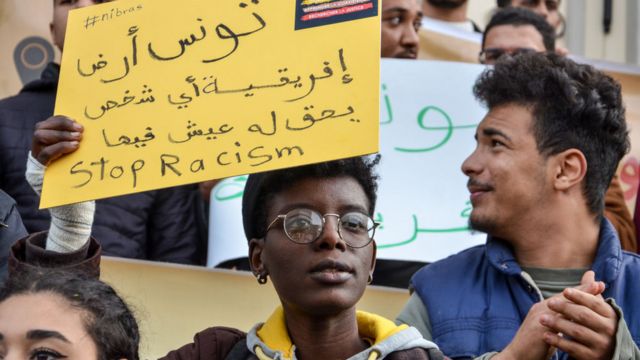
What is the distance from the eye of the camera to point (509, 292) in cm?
415

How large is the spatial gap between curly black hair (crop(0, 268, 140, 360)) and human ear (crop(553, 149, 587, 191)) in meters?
1.46

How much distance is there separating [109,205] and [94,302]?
5.17ft

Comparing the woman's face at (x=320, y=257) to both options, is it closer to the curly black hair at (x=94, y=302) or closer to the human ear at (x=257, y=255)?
the human ear at (x=257, y=255)

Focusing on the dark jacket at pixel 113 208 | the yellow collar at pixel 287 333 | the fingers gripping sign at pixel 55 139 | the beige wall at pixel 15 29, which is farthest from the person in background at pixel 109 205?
the yellow collar at pixel 287 333

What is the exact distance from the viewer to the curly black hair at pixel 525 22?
19.6ft

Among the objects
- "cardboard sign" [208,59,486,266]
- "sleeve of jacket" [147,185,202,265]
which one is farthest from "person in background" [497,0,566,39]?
"sleeve of jacket" [147,185,202,265]

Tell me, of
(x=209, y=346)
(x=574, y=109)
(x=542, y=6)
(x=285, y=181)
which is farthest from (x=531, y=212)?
(x=542, y=6)

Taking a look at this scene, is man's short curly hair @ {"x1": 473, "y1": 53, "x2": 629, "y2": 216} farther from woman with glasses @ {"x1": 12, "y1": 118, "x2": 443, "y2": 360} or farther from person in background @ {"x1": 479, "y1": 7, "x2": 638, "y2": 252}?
person in background @ {"x1": 479, "y1": 7, "x2": 638, "y2": 252}

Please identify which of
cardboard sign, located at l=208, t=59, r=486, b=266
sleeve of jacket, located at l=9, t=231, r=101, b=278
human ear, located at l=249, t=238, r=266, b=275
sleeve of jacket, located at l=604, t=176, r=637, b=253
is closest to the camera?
sleeve of jacket, located at l=9, t=231, r=101, b=278

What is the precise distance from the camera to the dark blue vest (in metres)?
3.99

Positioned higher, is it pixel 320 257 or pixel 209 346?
pixel 320 257

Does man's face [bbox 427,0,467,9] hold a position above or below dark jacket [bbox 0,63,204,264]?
above

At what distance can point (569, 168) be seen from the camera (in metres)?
4.38

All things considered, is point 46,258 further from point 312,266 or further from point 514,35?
point 514,35
